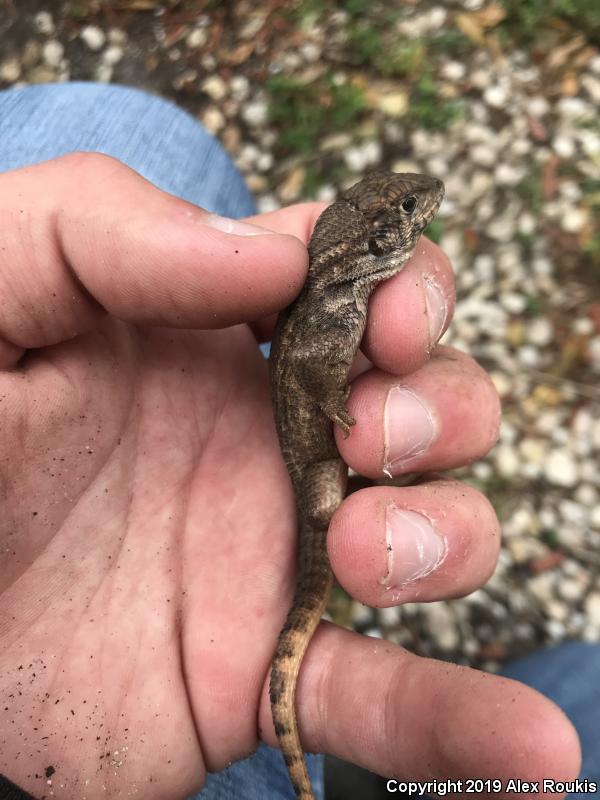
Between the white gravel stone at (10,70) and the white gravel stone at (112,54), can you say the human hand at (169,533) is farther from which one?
the white gravel stone at (10,70)

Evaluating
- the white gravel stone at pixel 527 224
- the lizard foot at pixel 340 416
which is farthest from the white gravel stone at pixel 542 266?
the lizard foot at pixel 340 416

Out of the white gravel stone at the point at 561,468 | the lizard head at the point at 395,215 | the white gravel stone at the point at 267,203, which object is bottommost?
the white gravel stone at the point at 561,468

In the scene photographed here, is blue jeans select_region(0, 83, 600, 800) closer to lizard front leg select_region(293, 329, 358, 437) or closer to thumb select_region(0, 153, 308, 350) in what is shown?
thumb select_region(0, 153, 308, 350)

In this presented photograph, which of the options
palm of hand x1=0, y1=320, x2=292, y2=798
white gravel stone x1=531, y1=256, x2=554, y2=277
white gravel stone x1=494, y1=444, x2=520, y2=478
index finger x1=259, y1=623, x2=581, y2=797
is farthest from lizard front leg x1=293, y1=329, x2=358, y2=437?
white gravel stone x1=531, y1=256, x2=554, y2=277

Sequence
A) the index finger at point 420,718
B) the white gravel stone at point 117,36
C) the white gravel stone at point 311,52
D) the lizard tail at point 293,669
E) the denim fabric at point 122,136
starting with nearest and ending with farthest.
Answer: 1. the index finger at point 420,718
2. the lizard tail at point 293,669
3. the denim fabric at point 122,136
4. the white gravel stone at point 311,52
5. the white gravel stone at point 117,36

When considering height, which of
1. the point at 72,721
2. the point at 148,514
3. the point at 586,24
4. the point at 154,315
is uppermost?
the point at 154,315

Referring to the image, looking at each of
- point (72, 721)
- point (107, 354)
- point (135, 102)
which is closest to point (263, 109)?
point (135, 102)

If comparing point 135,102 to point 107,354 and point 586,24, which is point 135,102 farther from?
point 586,24
